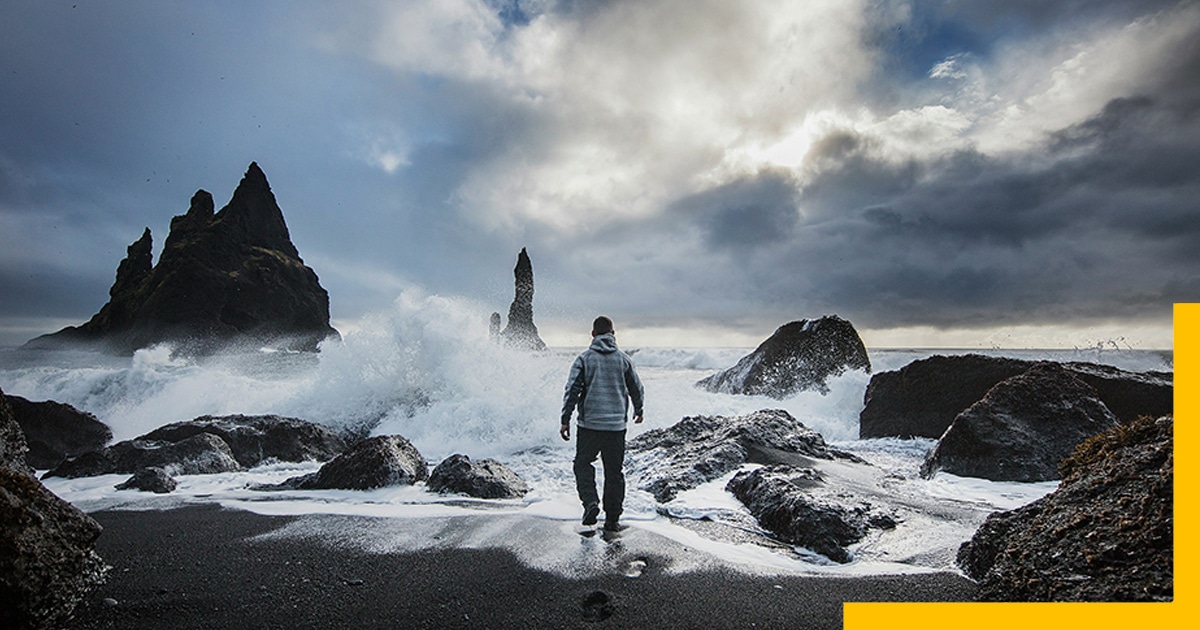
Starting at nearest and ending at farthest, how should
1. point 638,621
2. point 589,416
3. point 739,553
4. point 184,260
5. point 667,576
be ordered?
point 638,621
point 667,576
point 739,553
point 589,416
point 184,260

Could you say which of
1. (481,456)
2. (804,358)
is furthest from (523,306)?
(481,456)

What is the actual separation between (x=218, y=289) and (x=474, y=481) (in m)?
68.3

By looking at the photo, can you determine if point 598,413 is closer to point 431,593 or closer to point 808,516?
point 808,516

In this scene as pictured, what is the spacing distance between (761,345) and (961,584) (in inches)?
649

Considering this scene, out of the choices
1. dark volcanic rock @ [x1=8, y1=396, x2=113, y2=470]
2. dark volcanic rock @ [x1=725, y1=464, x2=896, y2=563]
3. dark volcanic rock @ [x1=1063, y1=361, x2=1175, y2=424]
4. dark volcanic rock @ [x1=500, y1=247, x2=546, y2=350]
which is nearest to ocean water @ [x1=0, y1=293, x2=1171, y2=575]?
dark volcanic rock @ [x1=725, y1=464, x2=896, y2=563]

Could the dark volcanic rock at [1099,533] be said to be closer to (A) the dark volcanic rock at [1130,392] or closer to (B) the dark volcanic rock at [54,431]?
(A) the dark volcanic rock at [1130,392]

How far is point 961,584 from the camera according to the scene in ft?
11.2

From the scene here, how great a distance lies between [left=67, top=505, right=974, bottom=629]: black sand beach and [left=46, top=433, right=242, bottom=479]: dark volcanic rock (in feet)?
14.3

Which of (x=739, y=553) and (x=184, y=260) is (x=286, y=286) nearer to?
(x=184, y=260)

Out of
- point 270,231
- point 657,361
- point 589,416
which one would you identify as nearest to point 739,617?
point 589,416

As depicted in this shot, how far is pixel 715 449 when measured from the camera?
7461mm

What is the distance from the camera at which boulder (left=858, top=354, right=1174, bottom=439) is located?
8680 millimetres

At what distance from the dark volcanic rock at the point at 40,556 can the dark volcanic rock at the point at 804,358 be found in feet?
53.7

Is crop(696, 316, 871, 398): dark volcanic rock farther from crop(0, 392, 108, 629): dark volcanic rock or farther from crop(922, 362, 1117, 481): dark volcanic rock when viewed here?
crop(0, 392, 108, 629): dark volcanic rock
